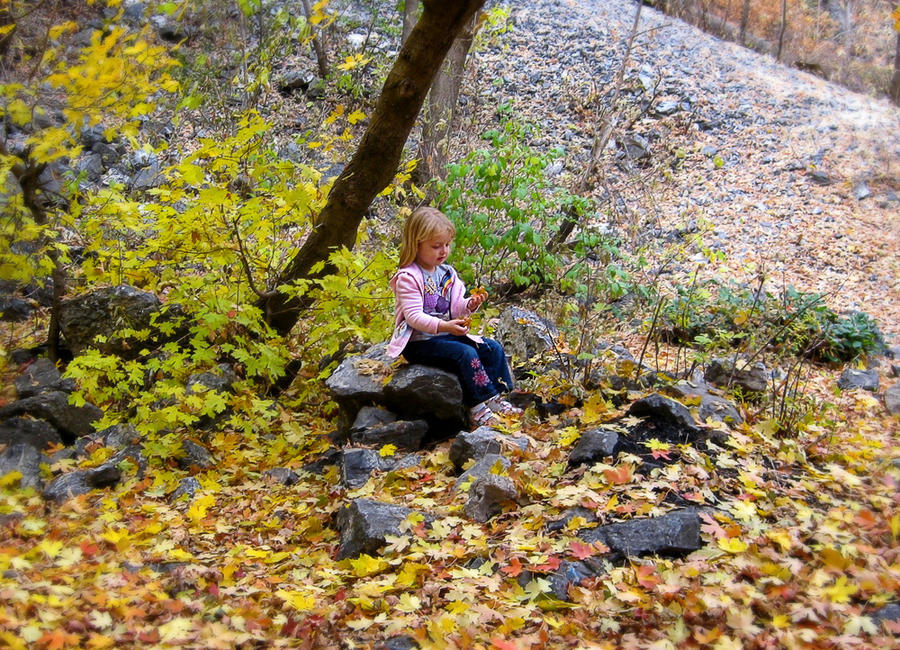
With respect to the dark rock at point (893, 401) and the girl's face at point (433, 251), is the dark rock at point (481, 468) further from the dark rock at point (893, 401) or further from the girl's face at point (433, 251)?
the dark rock at point (893, 401)

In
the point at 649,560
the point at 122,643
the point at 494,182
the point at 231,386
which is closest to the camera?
the point at 122,643

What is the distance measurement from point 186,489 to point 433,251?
67.5 inches

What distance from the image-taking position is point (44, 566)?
2.44 meters

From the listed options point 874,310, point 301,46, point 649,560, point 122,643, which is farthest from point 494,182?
point 301,46

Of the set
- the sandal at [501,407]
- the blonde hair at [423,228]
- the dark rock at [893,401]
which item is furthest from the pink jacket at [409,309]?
the dark rock at [893,401]

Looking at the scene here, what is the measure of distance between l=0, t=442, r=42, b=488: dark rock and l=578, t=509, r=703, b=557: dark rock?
267cm

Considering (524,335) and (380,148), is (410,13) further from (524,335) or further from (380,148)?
(524,335)

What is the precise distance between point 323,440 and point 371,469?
774 mm

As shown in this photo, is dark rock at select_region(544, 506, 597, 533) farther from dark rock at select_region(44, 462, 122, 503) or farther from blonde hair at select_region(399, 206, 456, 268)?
dark rock at select_region(44, 462, 122, 503)

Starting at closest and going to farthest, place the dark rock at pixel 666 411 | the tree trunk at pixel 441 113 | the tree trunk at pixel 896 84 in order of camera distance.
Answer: the dark rock at pixel 666 411 → the tree trunk at pixel 441 113 → the tree trunk at pixel 896 84

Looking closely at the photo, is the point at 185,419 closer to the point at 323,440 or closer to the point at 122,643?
the point at 323,440

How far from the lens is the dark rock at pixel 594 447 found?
10.2 feet

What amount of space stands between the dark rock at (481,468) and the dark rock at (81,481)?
1.73 m

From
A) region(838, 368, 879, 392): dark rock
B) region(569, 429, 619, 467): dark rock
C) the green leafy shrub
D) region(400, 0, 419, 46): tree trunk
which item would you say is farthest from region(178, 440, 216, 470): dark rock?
region(400, 0, 419, 46): tree trunk
